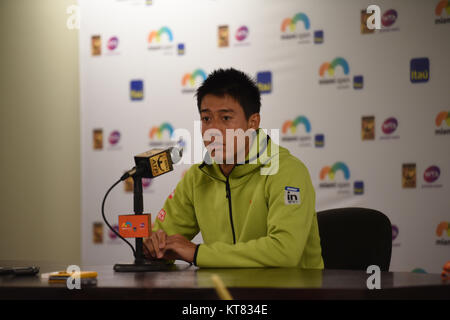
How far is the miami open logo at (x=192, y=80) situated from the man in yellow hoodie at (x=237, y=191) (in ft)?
5.10

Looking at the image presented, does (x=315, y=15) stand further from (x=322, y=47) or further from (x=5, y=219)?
(x=5, y=219)

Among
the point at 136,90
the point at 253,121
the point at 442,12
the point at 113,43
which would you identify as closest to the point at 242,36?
the point at 136,90

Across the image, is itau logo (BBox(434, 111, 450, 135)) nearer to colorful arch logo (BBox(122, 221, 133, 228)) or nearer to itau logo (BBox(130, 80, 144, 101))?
itau logo (BBox(130, 80, 144, 101))

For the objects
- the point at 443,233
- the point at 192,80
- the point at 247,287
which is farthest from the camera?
the point at 192,80

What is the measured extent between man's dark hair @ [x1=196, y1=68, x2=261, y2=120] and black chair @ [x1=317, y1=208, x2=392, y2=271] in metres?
0.50

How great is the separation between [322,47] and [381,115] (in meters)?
0.56

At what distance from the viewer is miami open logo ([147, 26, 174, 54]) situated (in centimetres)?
354

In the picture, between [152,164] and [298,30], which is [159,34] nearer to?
[298,30]

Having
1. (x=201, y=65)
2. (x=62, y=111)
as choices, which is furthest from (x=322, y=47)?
(x=62, y=111)

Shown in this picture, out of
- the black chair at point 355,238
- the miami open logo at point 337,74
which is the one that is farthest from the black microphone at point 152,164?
the miami open logo at point 337,74

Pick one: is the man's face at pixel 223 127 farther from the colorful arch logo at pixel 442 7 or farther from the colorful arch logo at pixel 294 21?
the colorful arch logo at pixel 442 7

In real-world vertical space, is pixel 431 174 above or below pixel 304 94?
below

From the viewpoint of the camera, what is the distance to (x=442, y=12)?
3043 mm

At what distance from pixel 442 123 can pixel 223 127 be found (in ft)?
5.67
